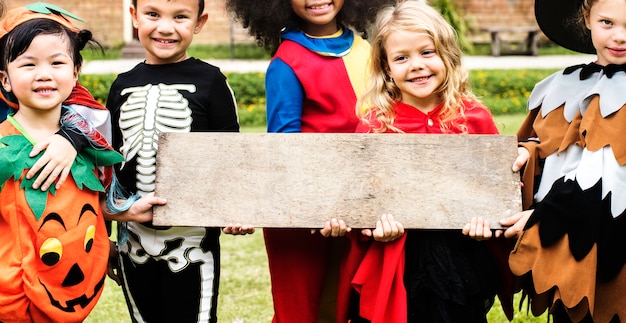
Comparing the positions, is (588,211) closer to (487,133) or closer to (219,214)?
(487,133)

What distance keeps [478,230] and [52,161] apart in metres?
1.46

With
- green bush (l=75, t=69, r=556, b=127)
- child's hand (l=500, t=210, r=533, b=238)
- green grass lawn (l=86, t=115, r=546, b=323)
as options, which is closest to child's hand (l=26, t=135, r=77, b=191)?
child's hand (l=500, t=210, r=533, b=238)

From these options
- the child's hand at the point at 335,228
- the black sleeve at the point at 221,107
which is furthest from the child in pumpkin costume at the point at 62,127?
the child's hand at the point at 335,228

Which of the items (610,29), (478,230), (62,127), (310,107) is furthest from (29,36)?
(610,29)

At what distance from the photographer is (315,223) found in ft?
9.70

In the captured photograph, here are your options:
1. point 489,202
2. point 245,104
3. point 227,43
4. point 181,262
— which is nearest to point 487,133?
point 489,202

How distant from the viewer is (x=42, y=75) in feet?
9.14

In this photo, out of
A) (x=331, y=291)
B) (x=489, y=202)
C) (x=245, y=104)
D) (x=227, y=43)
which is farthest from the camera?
(x=227, y=43)

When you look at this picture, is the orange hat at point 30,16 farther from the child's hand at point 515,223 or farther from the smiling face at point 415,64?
the child's hand at point 515,223

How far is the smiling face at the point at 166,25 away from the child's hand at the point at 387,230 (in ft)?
3.35

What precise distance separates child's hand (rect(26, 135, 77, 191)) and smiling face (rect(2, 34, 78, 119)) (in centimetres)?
12

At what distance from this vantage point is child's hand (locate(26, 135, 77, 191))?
2.74m

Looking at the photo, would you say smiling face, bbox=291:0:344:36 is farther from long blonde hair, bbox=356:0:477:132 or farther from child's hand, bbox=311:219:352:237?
child's hand, bbox=311:219:352:237

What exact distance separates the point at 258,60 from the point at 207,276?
1449 cm
